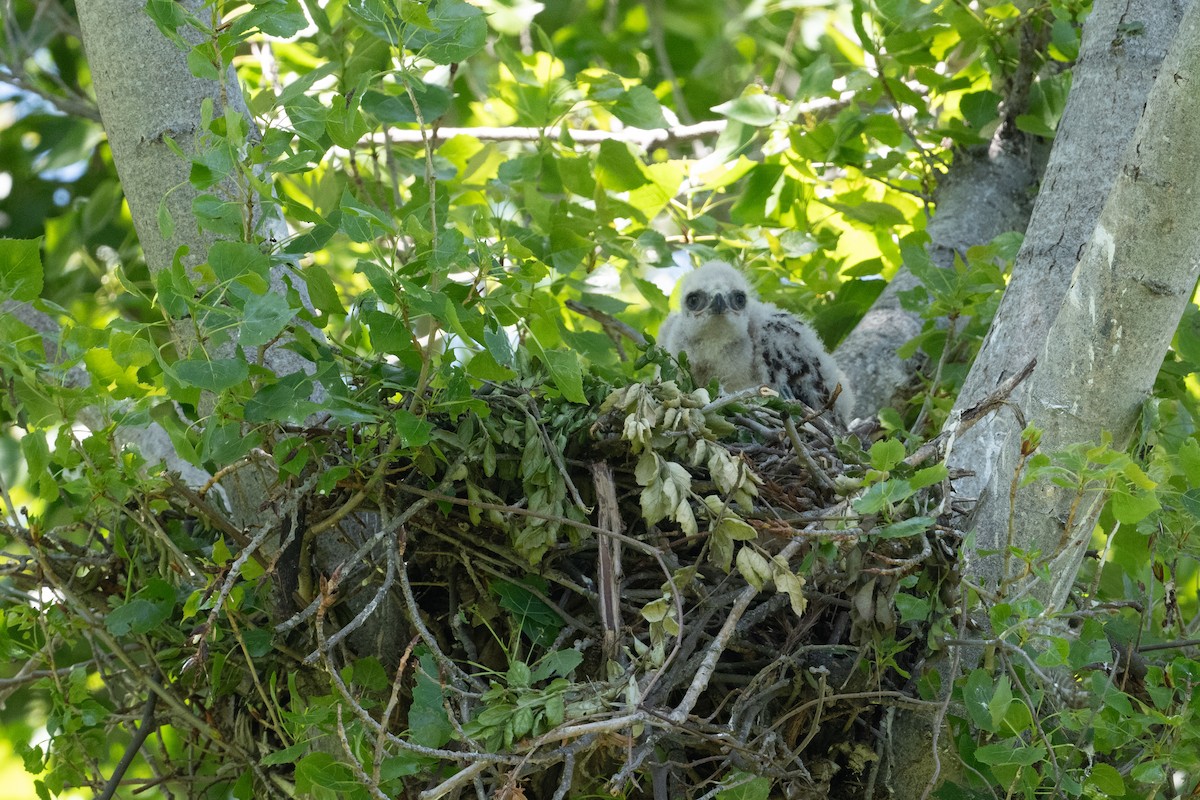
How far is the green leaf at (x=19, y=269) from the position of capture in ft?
8.28

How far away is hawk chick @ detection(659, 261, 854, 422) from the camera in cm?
413

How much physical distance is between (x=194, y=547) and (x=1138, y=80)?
2805mm

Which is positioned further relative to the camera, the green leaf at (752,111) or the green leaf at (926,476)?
the green leaf at (752,111)

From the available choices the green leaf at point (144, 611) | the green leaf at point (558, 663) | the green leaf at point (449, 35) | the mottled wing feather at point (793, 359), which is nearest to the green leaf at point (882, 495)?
the green leaf at point (558, 663)

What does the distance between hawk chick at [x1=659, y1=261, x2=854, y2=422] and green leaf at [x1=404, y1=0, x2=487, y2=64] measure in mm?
1977

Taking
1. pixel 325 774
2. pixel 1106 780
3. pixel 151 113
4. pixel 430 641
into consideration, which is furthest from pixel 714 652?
pixel 151 113

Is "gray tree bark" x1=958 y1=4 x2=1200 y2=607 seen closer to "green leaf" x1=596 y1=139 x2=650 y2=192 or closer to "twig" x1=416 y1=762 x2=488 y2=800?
"twig" x1=416 y1=762 x2=488 y2=800

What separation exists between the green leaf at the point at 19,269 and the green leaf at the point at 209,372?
1.63 feet

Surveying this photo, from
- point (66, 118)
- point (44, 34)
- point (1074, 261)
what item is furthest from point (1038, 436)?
point (66, 118)

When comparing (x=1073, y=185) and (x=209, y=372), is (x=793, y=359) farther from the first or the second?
(x=209, y=372)

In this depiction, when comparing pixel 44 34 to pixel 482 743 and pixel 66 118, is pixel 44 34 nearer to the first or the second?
pixel 66 118

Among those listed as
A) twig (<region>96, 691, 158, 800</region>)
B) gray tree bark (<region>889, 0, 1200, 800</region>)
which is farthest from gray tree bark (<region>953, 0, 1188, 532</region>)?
twig (<region>96, 691, 158, 800</region>)

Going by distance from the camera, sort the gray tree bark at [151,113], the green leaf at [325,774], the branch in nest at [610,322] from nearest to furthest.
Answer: the green leaf at [325,774]
the gray tree bark at [151,113]
the branch in nest at [610,322]

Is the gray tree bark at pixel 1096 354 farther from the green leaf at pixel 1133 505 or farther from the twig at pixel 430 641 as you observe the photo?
the twig at pixel 430 641
